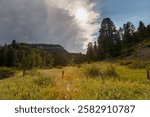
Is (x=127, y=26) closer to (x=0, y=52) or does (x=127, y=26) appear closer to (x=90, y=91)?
(x=0, y=52)

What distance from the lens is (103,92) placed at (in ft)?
43.0

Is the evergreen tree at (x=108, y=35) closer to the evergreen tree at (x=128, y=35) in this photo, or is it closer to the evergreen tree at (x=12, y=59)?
the evergreen tree at (x=128, y=35)

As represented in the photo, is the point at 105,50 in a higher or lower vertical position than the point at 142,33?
lower

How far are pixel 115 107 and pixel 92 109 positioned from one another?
743 millimetres

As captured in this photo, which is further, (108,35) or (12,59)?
(12,59)

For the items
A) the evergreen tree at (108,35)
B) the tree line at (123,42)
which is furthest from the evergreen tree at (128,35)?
the evergreen tree at (108,35)

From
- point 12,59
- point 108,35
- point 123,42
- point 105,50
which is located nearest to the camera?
point 108,35

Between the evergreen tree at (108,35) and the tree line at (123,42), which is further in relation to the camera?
the tree line at (123,42)

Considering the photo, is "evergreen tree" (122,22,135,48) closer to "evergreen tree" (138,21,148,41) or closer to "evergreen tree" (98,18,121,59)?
"evergreen tree" (138,21,148,41)

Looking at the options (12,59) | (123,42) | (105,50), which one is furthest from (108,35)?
(12,59)

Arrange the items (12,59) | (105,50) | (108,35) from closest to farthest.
Answer: 1. (108,35)
2. (105,50)
3. (12,59)

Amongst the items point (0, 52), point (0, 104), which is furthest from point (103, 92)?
point (0, 52)

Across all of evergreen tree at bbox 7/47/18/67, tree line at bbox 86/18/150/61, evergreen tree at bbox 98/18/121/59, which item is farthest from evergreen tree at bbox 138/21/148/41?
evergreen tree at bbox 7/47/18/67

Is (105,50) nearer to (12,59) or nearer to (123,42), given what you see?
(123,42)
